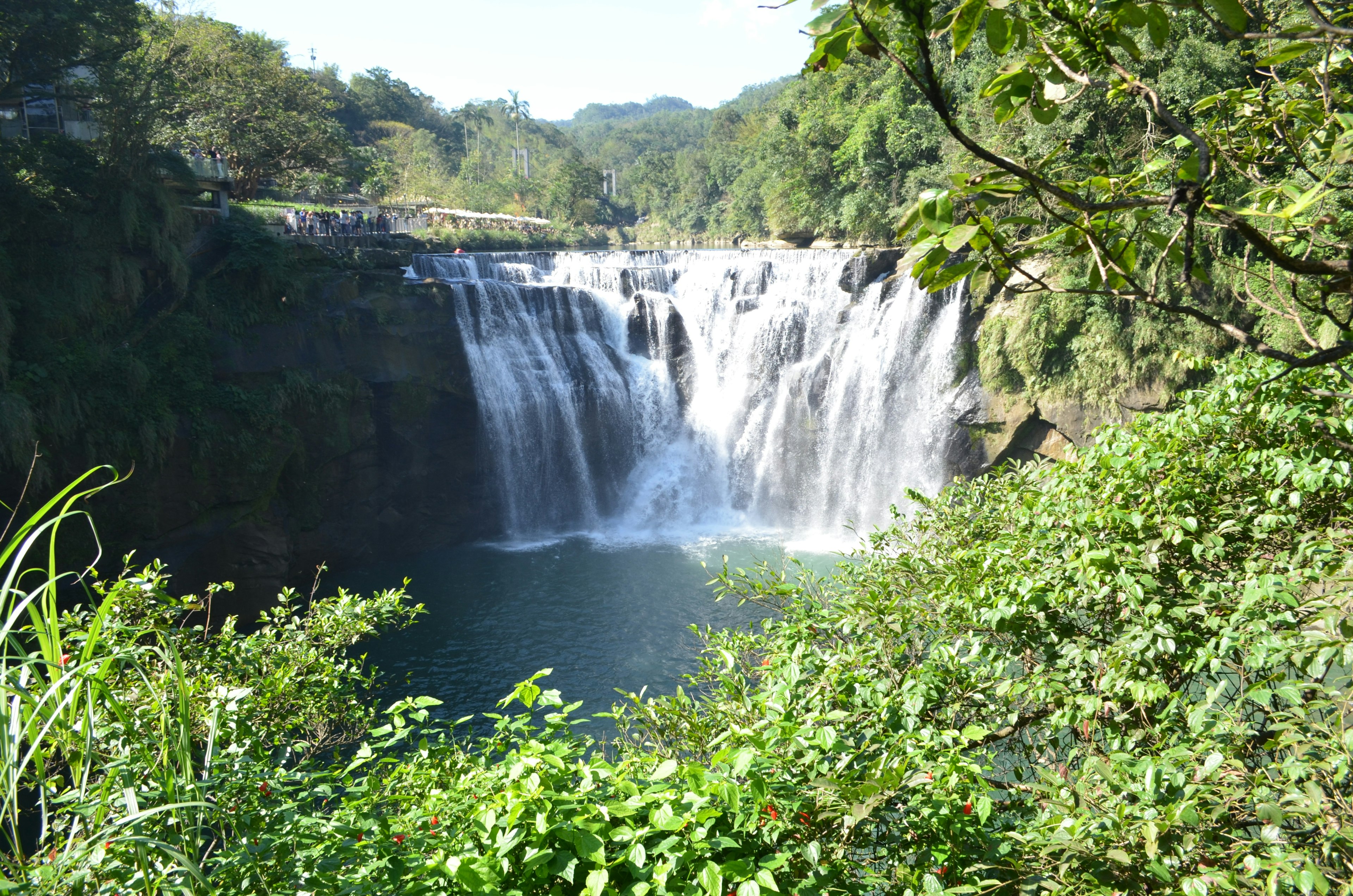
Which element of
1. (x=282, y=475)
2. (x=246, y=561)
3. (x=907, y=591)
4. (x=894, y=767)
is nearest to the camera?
(x=894, y=767)

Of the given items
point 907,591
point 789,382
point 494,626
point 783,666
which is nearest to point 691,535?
point 789,382

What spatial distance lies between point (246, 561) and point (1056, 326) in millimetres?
15911

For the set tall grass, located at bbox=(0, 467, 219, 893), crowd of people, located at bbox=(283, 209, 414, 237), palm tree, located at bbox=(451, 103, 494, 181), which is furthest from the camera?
palm tree, located at bbox=(451, 103, 494, 181)

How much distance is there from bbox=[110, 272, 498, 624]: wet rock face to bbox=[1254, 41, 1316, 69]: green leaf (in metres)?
15.7

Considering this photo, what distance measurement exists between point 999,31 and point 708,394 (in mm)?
18759

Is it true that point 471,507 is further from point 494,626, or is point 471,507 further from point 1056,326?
point 1056,326

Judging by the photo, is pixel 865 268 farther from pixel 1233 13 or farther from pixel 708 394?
pixel 1233 13

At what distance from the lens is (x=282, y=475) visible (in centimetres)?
1633

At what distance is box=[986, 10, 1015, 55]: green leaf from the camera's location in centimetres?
158

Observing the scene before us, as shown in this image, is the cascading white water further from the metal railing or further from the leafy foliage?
the leafy foliage

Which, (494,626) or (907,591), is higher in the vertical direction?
(907,591)

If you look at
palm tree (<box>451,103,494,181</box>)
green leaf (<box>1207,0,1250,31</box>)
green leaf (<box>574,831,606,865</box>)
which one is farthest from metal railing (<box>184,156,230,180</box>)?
palm tree (<box>451,103,494,181</box>)

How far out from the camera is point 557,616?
46.1ft

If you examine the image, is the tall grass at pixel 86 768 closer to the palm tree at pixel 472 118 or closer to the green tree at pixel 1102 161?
the green tree at pixel 1102 161
